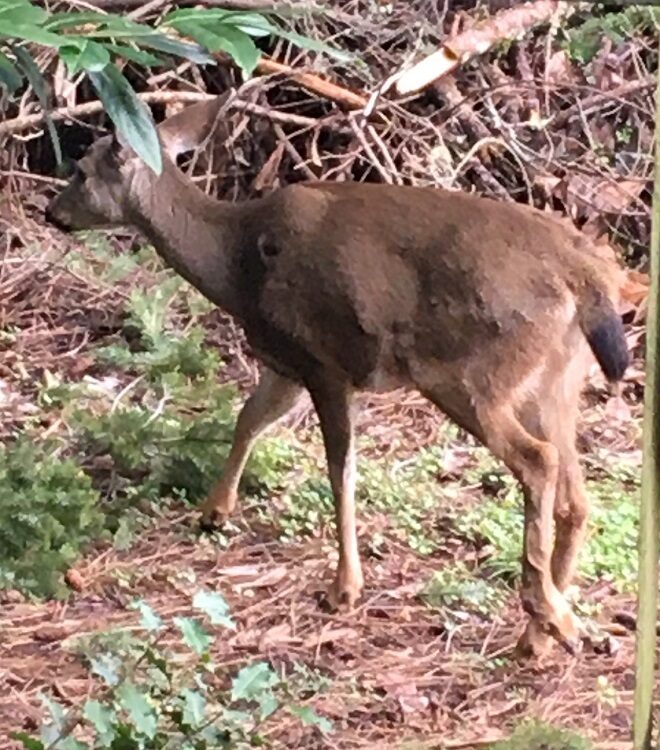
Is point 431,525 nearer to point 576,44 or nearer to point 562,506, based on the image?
point 562,506

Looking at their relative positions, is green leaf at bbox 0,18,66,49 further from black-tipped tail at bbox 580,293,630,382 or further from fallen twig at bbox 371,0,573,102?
fallen twig at bbox 371,0,573,102

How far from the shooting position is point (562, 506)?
3.35m

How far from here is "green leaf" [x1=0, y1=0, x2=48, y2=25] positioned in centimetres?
132

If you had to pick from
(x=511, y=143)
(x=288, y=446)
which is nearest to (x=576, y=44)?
(x=511, y=143)

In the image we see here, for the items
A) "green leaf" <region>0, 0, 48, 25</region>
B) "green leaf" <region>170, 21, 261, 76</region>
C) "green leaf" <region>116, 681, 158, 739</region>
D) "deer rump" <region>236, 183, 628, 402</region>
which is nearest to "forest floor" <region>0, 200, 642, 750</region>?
"green leaf" <region>116, 681, 158, 739</region>

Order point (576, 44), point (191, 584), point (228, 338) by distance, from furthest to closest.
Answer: point (576, 44) → point (228, 338) → point (191, 584)

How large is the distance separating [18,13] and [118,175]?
2.36 m

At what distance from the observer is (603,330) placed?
312 cm

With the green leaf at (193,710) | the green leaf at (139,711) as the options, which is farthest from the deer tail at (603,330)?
Result: the green leaf at (139,711)

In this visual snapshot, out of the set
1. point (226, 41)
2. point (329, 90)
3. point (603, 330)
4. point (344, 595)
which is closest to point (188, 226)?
point (344, 595)

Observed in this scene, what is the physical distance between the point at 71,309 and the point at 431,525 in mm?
1795

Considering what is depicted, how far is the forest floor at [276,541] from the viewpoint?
2990 millimetres

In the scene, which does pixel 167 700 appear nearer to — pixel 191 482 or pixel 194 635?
pixel 194 635

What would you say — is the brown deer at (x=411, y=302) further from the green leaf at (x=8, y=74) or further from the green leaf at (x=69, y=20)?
the green leaf at (x=69, y=20)
